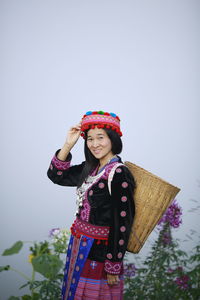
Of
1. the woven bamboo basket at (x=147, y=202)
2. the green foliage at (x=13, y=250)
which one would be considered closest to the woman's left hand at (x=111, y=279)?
the woven bamboo basket at (x=147, y=202)

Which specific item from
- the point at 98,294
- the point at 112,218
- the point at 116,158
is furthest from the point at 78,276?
the point at 116,158

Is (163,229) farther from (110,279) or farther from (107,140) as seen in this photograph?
(107,140)

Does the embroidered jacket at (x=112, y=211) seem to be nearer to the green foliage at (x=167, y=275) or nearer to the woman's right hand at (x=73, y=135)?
the woman's right hand at (x=73, y=135)

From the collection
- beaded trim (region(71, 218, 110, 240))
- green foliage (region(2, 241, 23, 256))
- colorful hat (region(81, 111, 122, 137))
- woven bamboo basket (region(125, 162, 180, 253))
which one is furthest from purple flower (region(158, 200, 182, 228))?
green foliage (region(2, 241, 23, 256))

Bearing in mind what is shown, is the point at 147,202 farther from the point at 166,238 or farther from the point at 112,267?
the point at 166,238

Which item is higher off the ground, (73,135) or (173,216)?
(73,135)

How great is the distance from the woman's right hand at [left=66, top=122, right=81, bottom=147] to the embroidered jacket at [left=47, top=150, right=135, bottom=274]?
0.93 feet

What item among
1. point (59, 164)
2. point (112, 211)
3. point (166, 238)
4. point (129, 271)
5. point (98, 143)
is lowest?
point (129, 271)

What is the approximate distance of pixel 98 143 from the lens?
1.51 metres

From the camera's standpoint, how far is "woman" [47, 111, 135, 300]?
4.35 feet

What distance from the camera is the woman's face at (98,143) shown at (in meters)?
1.51

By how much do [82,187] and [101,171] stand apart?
14cm

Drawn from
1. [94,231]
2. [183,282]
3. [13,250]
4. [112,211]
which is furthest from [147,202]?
[183,282]

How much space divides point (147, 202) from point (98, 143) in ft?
1.34
